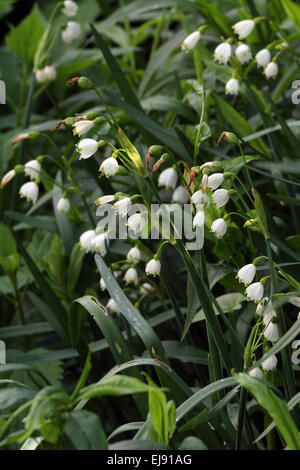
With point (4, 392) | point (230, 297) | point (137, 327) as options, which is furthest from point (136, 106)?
point (4, 392)

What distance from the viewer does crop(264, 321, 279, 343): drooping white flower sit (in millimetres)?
1006

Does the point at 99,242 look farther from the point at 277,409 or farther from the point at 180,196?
the point at 277,409

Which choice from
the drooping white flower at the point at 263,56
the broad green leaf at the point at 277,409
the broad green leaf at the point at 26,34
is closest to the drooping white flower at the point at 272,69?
the drooping white flower at the point at 263,56

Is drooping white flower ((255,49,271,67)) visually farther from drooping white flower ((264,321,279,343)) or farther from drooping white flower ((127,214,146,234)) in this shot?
drooping white flower ((264,321,279,343))

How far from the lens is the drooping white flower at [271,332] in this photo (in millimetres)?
1006

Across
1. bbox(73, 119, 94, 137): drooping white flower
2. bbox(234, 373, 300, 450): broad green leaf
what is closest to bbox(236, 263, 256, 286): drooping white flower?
bbox(234, 373, 300, 450): broad green leaf

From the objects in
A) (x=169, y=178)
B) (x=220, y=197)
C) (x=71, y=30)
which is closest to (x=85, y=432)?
(x=220, y=197)

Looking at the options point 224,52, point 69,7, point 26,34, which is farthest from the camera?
point 26,34

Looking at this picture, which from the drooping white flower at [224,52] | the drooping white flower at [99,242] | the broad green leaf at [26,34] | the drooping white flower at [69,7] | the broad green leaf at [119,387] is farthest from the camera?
the broad green leaf at [26,34]

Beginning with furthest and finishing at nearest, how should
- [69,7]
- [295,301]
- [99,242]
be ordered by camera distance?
[69,7] → [99,242] → [295,301]

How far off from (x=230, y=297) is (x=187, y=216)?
0.62 feet

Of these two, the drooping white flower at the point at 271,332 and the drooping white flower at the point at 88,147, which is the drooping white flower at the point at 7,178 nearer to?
the drooping white flower at the point at 88,147

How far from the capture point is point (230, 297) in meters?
1.28

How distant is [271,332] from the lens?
3.31 ft
